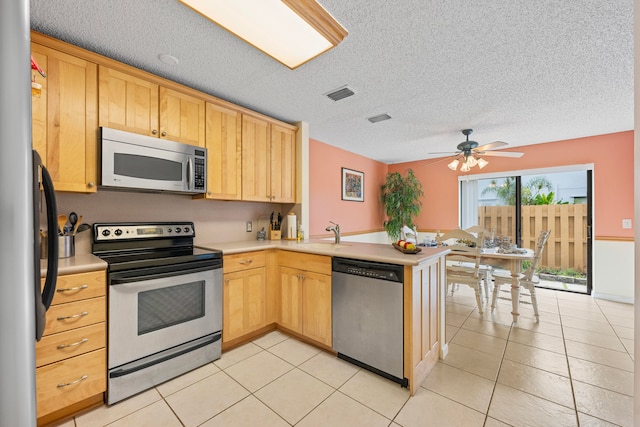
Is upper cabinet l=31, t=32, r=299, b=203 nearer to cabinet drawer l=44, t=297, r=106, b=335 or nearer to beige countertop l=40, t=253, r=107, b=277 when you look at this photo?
beige countertop l=40, t=253, r=107, b=277

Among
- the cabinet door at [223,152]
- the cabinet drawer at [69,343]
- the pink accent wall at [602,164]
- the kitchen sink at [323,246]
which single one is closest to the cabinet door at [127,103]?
the cabinet door at [223,152]

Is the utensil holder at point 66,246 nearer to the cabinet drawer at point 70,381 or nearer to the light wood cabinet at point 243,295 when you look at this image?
the cabinet drawer at point 70,381

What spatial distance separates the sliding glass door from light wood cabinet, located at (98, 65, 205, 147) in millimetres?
4508

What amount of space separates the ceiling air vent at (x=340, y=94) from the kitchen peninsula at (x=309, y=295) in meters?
1.51

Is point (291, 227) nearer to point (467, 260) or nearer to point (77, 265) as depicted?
point (77, 265)

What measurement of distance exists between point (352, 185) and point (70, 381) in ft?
14.2

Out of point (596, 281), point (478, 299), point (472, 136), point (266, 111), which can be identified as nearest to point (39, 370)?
point (266, 111)

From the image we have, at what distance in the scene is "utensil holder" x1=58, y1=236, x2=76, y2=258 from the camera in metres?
1.80

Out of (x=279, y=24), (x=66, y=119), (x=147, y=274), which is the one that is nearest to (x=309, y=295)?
(x=147, y=274)

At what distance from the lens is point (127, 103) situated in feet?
6.67

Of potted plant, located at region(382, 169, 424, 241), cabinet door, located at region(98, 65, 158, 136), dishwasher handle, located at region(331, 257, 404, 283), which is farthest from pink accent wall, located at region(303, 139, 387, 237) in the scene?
cabinet door, located at region(98, 65, 158, 136)

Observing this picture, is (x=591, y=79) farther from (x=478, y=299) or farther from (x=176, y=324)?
(x=176, y=324)

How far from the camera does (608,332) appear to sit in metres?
2.70

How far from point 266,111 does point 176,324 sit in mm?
2319
